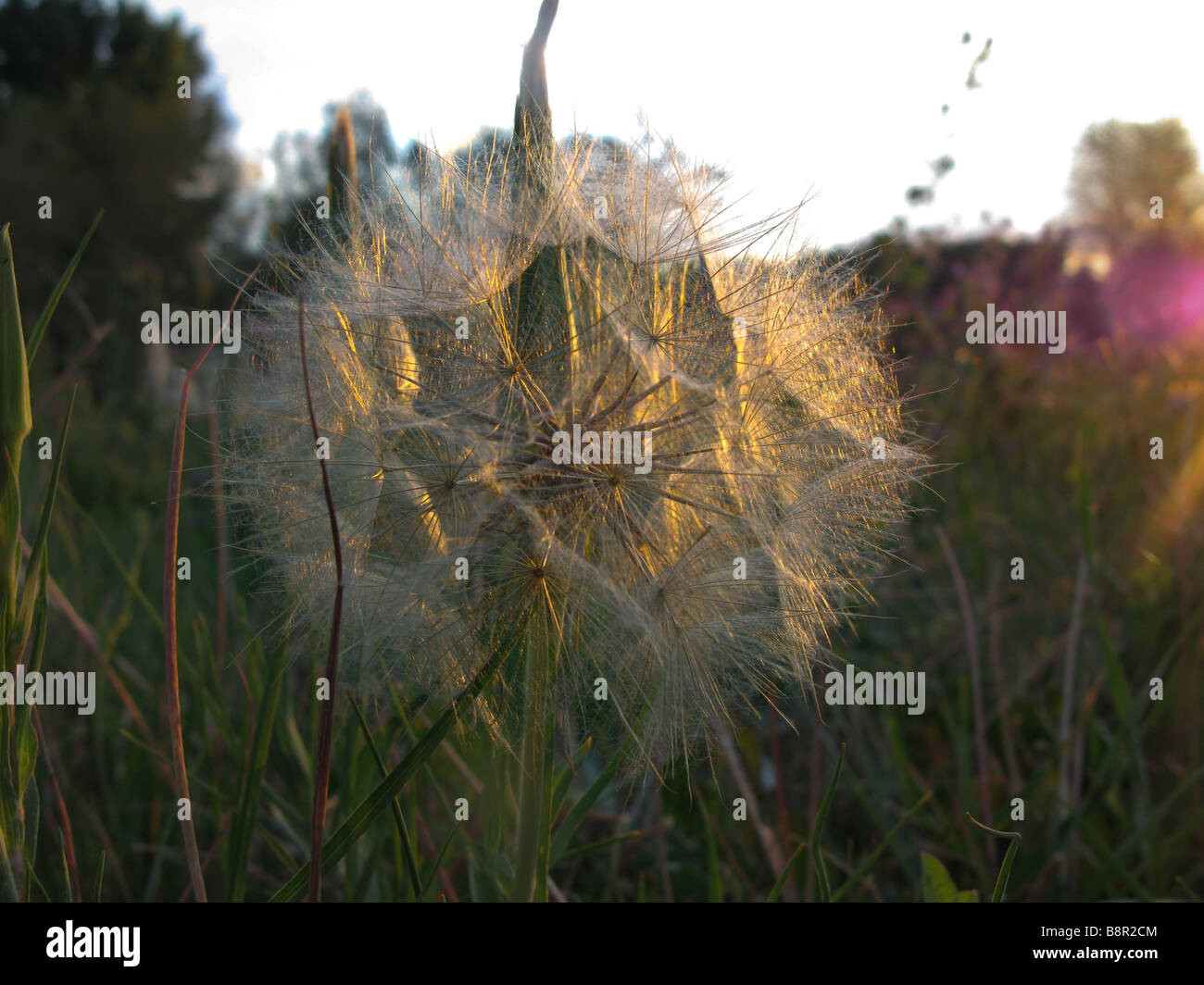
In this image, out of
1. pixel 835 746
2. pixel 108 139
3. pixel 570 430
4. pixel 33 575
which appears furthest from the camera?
pixel 108 139

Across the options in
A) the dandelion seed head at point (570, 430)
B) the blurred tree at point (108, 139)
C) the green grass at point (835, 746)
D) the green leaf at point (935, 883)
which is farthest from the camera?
the blurred tree at point (108, 139)

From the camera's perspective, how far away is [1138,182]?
11.8 m

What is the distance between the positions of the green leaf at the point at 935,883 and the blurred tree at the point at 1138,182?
5893mm

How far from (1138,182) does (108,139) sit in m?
25.6

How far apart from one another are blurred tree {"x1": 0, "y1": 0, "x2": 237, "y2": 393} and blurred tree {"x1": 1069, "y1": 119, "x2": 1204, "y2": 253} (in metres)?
17.6

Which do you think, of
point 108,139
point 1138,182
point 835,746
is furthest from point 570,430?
point 108,139

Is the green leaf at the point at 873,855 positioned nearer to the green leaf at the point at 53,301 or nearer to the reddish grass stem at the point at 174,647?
the reddish grass stem at the point at 174,647

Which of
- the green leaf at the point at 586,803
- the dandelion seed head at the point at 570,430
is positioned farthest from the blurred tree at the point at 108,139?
the green leaf at the point at 586,803

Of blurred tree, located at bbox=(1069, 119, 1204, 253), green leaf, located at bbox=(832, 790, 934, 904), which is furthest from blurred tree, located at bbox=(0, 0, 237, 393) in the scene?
green leaf, located at bbox=(832, 790, 934, 904)

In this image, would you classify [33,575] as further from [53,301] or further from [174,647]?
[53,301]

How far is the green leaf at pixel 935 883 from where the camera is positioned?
1.61 m
